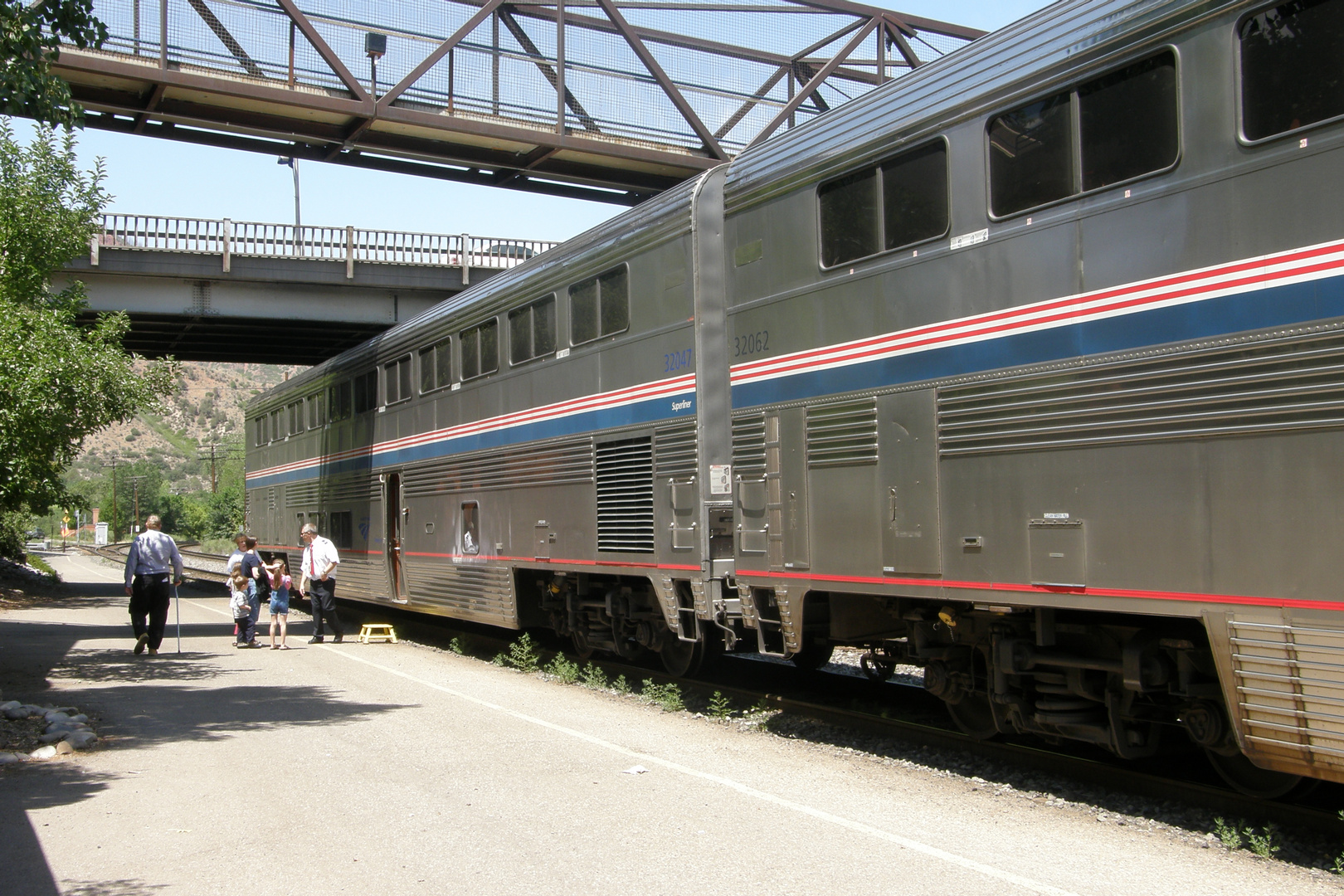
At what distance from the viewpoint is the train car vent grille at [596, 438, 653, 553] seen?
10062 mm

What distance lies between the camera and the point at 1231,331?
5199mm

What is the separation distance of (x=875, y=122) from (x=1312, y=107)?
9.78ft

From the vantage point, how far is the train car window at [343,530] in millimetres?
18469

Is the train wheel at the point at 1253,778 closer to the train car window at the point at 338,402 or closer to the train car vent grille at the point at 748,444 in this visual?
the train car vent grille at the point at 748,444

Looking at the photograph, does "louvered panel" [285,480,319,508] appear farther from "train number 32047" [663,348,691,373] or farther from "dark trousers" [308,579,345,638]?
"train number 32047" [663,348,691,373]

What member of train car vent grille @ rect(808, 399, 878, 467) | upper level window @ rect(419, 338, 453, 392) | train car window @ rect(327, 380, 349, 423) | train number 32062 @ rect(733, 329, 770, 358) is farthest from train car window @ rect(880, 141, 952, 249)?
train car window @ rect(327, 380, 349, 423)

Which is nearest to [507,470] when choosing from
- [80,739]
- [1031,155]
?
[80,739]

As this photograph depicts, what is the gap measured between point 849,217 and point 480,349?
7025mm

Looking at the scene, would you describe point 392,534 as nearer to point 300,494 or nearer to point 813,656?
point 300,494

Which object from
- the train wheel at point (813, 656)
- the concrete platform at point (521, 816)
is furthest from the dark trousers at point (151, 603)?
the train wheel at point (813, 656)

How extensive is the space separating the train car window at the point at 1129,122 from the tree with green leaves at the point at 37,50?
7744 millimetres

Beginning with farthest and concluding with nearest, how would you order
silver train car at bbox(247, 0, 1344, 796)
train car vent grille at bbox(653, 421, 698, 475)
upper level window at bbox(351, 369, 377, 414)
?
upper level window at bbox(351, 369, 377, 414) < train car vent grille at bbox(653, 421, 698, 475) < silver train car at bbox(247, 0, 1344, 796)

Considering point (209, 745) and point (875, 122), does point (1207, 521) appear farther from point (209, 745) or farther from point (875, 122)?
point (209, 745)

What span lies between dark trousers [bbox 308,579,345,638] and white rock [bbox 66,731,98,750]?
724cm
